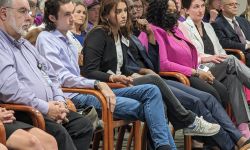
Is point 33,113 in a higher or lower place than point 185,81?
higher

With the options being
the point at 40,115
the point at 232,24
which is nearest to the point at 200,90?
the point at 232,24

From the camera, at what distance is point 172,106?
425 cm

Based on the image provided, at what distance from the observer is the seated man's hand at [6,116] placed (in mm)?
3088

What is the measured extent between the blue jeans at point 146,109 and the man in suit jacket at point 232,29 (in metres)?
2.07

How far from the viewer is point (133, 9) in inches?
205

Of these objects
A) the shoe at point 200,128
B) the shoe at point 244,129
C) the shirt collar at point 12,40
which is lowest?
the shoe at point 244,129

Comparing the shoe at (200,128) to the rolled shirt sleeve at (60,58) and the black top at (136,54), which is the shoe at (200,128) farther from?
the rolled shirt sleeve at (60,58)

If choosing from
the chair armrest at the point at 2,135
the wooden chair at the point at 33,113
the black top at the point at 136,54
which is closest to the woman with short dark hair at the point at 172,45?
the black top at the point at 136,54

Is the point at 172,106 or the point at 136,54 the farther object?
the point at 136,54

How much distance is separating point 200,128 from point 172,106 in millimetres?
270

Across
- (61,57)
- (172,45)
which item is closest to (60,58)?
(61,57)

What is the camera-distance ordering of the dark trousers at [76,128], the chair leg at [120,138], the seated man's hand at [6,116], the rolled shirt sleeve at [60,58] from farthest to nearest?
the chair leg at [120,138] < the rolled shirt sleeve at [60,58] < the dark trousers at [76,128] < the seated man's hand at [6,116]

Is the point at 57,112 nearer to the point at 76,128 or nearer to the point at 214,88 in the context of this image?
the point at 76,128

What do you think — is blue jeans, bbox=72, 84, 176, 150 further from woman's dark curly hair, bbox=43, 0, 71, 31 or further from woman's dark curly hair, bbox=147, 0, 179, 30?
woman's dark curly hair, bbox=147, 0, 179, 30
